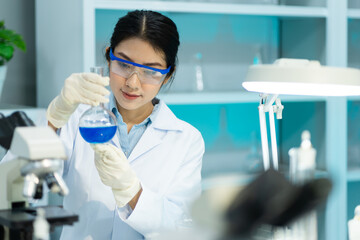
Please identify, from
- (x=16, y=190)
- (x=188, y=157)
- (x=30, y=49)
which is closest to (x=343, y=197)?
(x=188, y=157)

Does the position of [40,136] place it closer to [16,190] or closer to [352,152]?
[16,190]

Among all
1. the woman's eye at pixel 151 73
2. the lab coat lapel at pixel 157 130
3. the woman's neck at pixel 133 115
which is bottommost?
the lab coat lapel at pixel 157 130

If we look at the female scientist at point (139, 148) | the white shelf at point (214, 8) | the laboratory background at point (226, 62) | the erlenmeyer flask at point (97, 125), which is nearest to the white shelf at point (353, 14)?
the laboratory background at point (226, 62)

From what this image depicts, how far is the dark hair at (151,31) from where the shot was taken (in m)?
1.99

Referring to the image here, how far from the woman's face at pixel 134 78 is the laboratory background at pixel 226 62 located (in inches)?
24.5

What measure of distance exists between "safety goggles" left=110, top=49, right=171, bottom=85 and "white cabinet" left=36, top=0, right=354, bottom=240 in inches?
24.7

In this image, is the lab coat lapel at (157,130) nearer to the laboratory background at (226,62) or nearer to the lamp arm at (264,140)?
the laboratory background at (226,62)

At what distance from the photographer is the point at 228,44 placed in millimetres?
3434

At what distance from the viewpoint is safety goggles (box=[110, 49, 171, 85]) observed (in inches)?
76.5

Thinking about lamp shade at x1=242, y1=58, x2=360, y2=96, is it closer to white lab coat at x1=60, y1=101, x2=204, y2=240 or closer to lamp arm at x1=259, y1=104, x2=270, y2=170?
lamp arm at x1=259, y1=104, x2=270, y2=170

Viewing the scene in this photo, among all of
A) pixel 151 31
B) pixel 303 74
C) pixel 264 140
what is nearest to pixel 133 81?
pixel 151 31

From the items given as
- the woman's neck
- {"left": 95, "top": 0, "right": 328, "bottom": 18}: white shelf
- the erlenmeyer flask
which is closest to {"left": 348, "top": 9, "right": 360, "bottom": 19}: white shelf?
{"left": 95, "top": 0, "right": 328, "bottom": 18}: white shelf

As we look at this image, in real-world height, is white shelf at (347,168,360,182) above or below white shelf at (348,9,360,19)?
below

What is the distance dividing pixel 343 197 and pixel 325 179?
2451 millimetres
